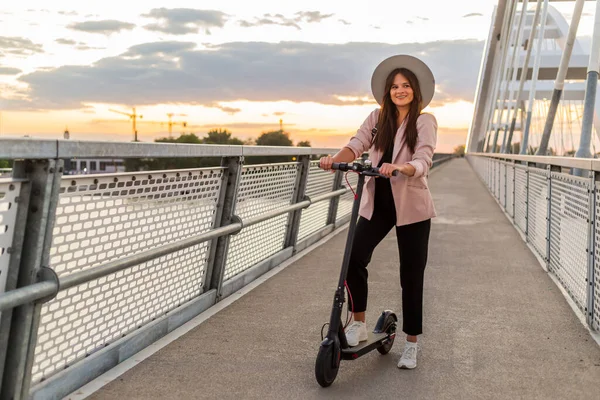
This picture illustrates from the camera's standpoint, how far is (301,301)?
591 cm

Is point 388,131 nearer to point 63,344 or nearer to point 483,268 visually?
point 63,344

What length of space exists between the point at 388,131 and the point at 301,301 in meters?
2.19

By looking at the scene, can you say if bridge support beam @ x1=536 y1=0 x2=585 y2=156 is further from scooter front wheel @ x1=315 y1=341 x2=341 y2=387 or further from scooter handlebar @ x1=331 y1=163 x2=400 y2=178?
scooter front wheel @ x1=315 y1=341 x2=341 y2=387

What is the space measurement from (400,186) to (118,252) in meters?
1.63

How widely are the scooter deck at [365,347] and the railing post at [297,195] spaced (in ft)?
12.4

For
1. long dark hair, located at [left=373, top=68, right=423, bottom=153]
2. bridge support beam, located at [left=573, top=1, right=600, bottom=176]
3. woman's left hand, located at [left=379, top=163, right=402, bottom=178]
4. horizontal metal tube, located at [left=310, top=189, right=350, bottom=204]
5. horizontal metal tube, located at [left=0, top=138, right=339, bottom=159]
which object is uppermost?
bridge support beam, located at [left=573, top=1, right=600, bottom=176]

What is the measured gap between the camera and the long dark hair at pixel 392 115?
4102mm

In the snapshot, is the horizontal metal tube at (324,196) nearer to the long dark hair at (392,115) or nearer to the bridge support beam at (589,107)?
the bridge support beam at (589,107)

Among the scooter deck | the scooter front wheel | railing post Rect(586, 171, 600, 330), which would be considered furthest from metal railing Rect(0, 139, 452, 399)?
railing post Rect(586, 171, 600, 330)

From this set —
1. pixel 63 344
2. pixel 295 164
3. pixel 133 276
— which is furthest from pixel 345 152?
pixel 295 164

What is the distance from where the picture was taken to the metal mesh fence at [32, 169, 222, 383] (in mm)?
3584

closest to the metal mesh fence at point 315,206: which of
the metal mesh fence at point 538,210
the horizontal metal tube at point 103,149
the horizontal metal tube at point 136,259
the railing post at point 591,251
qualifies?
the metal mesh fence at point 538,210

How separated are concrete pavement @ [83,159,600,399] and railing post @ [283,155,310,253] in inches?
29.8

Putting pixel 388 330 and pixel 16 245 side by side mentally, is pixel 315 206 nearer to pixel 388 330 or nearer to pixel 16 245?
pixel 388 330
